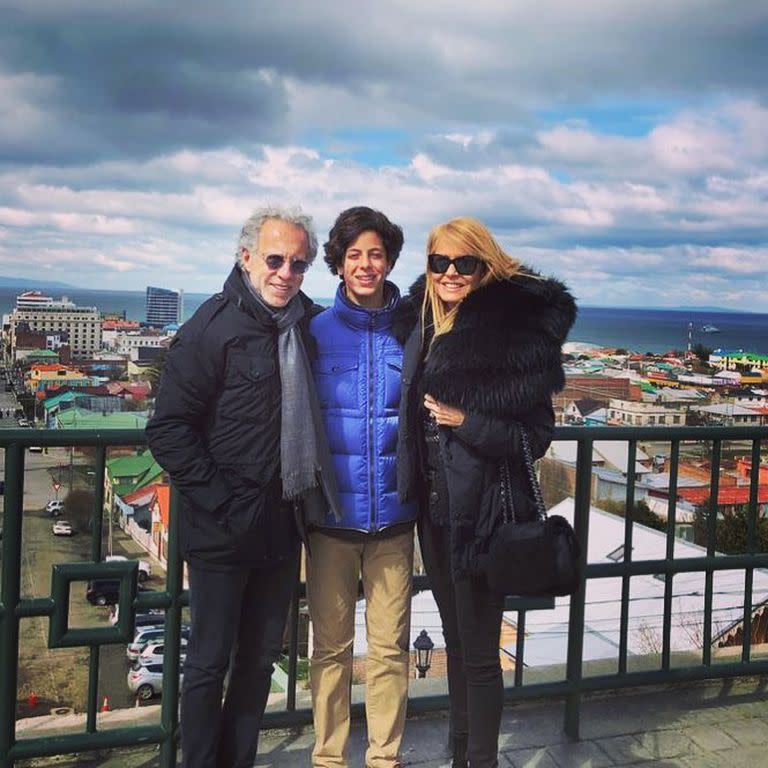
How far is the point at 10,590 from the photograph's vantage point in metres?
2.34

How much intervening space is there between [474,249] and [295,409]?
668mm

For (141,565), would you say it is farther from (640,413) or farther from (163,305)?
(163,305)

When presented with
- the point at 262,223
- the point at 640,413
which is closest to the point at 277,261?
the point at 262,223

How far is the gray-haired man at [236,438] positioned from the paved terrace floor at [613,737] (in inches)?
24.9

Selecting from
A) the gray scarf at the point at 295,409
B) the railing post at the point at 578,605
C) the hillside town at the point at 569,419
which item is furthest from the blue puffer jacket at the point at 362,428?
the railing post at the point at 578,605

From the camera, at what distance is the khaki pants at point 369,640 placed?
2381mm

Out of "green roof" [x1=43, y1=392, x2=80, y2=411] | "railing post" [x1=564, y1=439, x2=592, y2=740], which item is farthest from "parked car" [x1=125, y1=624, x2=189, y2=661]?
"green roof" [x1=43, y1=392, x2=80, y2=411]

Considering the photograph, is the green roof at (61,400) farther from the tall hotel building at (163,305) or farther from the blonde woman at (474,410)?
the tall hotel building at (163,305)

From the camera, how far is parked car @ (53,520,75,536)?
2.36 meters

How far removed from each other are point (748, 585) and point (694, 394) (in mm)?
61860

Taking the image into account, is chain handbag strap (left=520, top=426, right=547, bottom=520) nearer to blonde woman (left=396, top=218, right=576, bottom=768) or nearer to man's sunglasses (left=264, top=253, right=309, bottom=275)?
blonde woman (left=396, top=218, right=576, bottom=768)

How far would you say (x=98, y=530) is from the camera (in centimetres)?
241

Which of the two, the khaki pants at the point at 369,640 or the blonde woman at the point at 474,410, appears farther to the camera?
the khaki pants at the point at 369,640

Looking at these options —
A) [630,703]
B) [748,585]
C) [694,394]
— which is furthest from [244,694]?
[694,394]
